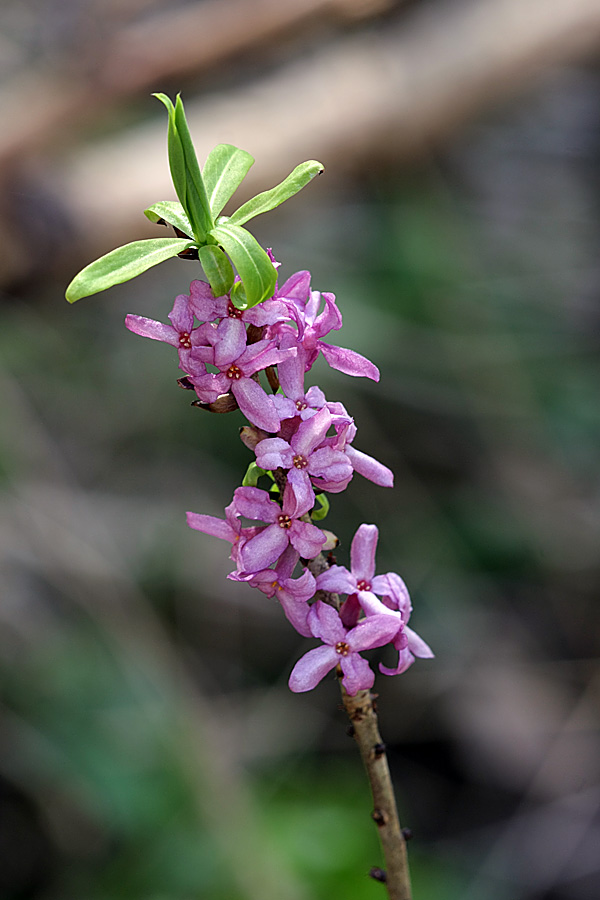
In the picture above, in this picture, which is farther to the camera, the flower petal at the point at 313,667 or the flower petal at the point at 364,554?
the flower petal at the point at 364,554

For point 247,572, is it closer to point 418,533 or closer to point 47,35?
point 418,533

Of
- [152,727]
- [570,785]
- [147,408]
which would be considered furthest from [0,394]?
[570,785]

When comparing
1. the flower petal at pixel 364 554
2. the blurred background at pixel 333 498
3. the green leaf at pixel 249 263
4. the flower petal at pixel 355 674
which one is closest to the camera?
the green leaf at pixel 249 263

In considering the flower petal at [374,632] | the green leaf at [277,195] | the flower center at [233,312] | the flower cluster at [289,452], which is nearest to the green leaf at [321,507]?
the flower cluster at [289,452]

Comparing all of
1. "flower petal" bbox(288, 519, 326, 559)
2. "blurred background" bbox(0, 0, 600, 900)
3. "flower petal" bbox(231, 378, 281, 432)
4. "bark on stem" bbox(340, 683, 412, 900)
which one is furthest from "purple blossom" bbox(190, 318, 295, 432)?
"blurred background" bbox(0, 0, 600, 900)

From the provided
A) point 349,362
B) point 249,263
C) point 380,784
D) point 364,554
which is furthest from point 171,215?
point 380,784

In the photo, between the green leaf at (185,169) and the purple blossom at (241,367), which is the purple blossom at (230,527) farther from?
the green leaf at (185,169)
